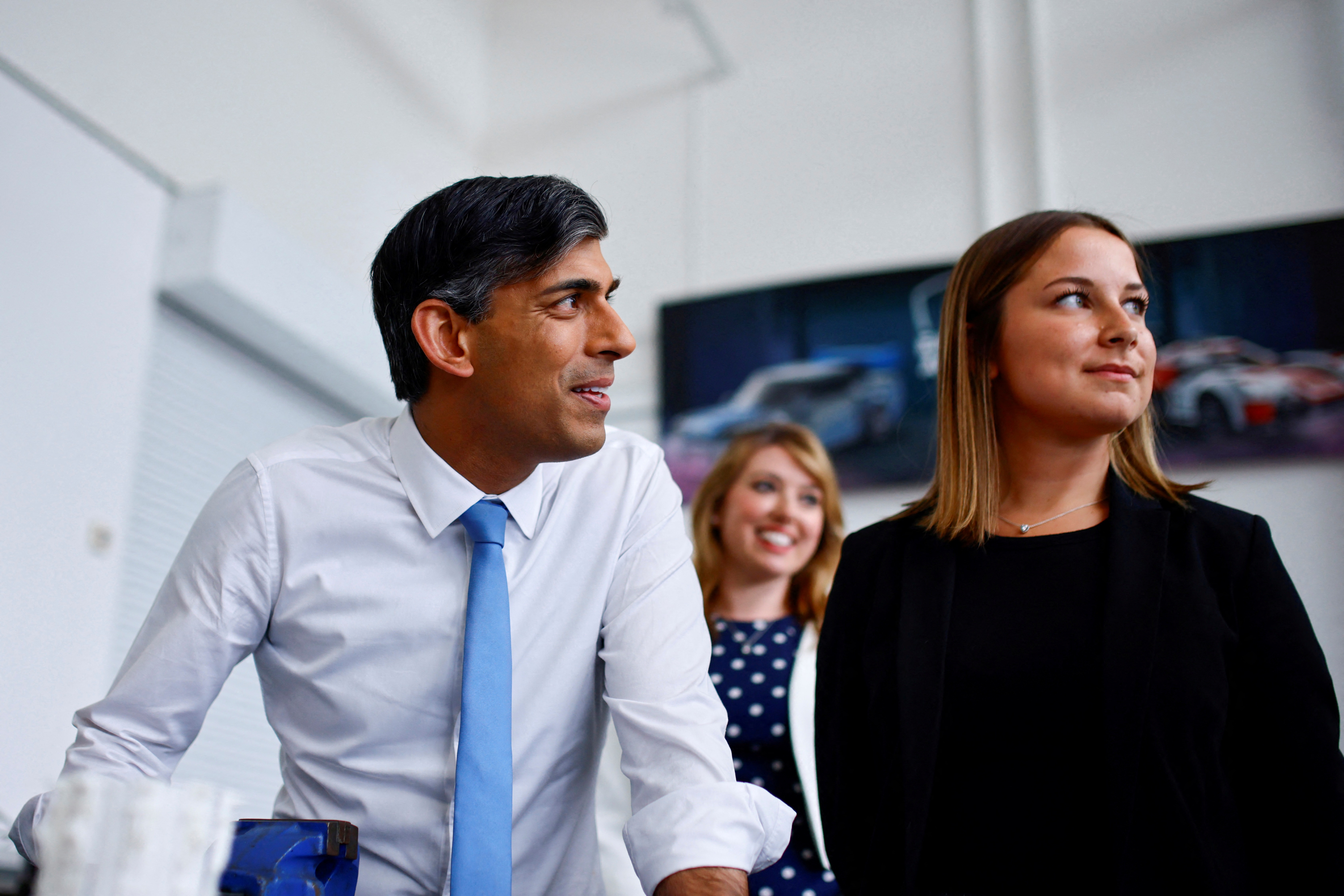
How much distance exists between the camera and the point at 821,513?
2602 mm

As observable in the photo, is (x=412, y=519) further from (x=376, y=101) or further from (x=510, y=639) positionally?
(x=376, y=101)

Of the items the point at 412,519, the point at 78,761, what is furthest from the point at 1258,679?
the point at 78,761

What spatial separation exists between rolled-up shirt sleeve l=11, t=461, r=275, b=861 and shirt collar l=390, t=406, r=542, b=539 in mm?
172

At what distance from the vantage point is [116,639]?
2.78 meters

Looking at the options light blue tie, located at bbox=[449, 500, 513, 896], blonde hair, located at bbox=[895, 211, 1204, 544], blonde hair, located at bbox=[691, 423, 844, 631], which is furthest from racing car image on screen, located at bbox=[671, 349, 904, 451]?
light blue tie, located at bbox=[449, 500, 513, 896]

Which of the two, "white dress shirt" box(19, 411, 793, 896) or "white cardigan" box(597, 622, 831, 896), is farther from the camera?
"white cardigan" box(597, 622, 831, 896)

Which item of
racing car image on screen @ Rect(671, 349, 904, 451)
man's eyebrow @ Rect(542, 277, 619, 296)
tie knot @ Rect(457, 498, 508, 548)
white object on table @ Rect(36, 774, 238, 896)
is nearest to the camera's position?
white object on table @ Rect(36, 774, 238, 896)

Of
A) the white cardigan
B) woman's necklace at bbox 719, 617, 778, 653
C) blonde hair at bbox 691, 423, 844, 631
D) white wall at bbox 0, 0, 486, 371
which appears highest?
white wall at bbox 0, 0, 486, 371

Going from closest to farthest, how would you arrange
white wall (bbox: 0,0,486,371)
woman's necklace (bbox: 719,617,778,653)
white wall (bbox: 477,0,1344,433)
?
1. woman's necklace (bbox: 719,617,778,653)
2. white wall (bbox: 0,0,486,371)
3. white wall (bbox: 477,0,1344,433)

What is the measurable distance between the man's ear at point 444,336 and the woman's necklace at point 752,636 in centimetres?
105

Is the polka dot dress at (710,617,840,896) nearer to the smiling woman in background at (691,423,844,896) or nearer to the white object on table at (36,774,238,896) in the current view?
the smiling woman in background at (691,423,844,896)

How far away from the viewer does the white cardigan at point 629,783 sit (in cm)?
206

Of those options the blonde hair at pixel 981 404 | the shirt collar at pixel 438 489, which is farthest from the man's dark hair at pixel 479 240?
the blonde hair at pixel 981 404

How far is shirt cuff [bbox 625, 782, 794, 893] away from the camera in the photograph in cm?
111
